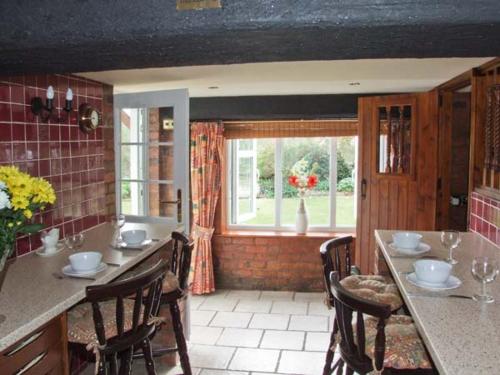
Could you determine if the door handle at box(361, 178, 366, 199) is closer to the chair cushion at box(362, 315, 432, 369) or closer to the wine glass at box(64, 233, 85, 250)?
the chair cushion at box(362, 315, 432, 369)

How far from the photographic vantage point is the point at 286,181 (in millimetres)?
6039

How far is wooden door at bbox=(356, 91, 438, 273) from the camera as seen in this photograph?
4426 millimetres

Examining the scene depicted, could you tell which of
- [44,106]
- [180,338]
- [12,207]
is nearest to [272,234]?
[180,338]

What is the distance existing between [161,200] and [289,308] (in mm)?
1759

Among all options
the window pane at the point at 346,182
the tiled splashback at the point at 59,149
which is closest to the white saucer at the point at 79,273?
the tiled splashback at the point at 59,149

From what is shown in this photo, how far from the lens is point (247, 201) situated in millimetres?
6109

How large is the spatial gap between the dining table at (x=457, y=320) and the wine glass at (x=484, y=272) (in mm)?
32

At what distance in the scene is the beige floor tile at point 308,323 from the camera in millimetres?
4258

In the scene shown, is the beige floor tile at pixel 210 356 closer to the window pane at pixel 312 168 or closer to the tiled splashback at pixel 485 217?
the tiled splashback at pixel 485 217

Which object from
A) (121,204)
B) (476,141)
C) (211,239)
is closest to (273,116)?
(211,239)

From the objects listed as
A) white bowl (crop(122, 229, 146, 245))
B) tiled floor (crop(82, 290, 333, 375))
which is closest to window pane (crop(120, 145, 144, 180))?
white bowl (crop(122, 229, 146, 245))

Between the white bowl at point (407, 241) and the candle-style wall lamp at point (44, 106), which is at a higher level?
the candle-style wall lamp at point (44, 106)

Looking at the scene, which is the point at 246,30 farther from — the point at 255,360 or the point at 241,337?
the point at 241,337

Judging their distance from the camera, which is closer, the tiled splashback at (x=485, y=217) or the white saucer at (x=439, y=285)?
A: the white saucer at (x=439, y=285)
